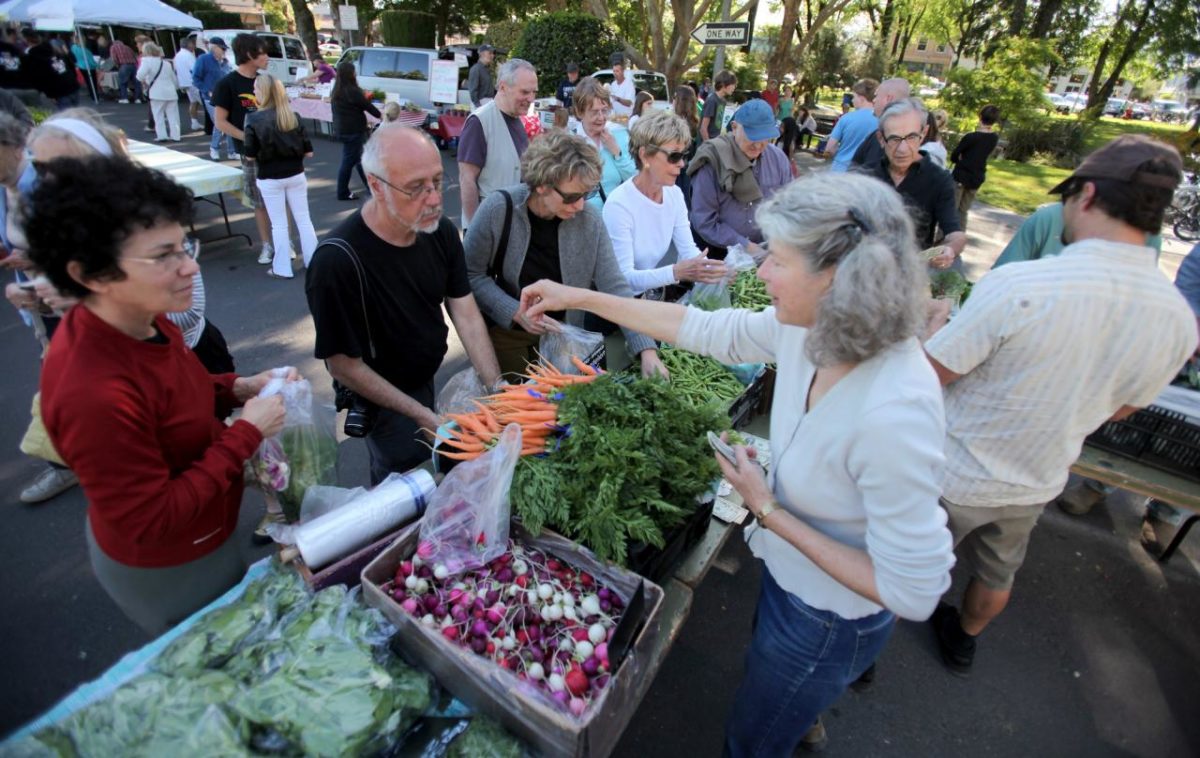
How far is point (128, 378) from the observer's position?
1429 millimetres

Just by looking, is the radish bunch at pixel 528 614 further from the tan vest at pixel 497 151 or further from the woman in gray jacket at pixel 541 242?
the tan vest at pixel 497 151

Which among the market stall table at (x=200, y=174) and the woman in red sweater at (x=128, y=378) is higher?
the woman in red sweater at (x=128, y=378)

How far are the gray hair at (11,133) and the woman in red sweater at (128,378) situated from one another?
2114 millimetres

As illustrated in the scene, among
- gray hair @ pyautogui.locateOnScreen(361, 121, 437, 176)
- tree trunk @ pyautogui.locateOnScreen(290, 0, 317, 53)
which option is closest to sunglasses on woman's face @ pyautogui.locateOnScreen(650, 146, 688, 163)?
gray hair @ pyautogui.locateOnScreen(361, 121, 437, 176)

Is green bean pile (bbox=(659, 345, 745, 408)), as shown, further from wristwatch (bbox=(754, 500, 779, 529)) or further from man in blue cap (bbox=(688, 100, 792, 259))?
man in blue cap (bbox=(688, 100, 792, 259))

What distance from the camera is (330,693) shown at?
129 centimetres

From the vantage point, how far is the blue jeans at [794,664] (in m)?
1.65

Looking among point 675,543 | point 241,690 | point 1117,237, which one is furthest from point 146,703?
point 1117,237

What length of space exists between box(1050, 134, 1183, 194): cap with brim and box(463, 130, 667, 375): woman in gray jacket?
163 cm

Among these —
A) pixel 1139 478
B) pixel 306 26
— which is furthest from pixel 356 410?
pixel 306 26

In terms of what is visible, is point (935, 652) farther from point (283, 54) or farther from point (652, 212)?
point (283, 54)

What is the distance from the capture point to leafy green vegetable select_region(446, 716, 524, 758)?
1.42m

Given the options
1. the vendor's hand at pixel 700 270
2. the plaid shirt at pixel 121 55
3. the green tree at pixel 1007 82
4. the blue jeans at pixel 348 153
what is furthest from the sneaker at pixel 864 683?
the plaid shirt at pixel 121 55

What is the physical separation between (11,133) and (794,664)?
409 centimetres
